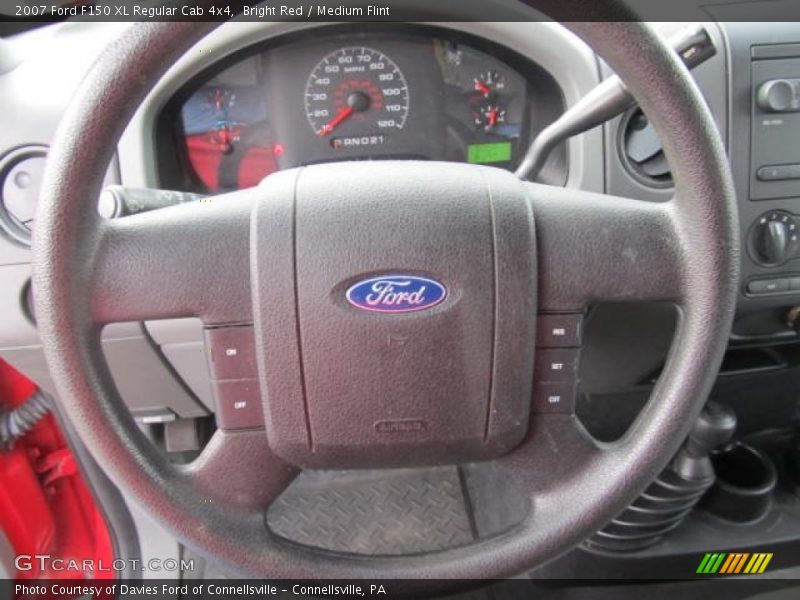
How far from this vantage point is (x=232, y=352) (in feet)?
2.23

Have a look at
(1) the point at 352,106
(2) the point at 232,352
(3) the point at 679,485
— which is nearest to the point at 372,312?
(2) the point at 232,352

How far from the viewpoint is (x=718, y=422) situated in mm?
1229

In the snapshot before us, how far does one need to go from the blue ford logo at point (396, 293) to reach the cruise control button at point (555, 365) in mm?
121

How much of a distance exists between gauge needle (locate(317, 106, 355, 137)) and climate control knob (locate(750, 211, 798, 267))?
0.63m

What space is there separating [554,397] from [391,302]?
7.6 inches

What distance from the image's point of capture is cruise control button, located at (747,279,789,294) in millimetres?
1104

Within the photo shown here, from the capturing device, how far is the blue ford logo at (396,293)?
65cm

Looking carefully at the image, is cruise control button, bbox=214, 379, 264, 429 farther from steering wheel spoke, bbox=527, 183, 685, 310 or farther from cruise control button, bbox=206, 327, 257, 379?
steering wheel spoke, bbox=527, 183, 685, 310

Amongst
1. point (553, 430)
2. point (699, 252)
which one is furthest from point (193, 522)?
point (699, 252)

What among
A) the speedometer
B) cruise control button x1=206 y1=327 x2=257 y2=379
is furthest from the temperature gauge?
cruise control button x1=206 y1=327 x2=257 y2=379

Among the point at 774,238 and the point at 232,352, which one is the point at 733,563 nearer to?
the point at 774,238

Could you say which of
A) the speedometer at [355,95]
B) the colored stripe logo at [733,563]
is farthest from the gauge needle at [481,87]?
the colored stripe logo at [733,563]

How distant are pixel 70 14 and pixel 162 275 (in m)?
0.70

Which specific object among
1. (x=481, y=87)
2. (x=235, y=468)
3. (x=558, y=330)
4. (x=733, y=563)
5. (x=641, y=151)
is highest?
(x=481, y=87)
